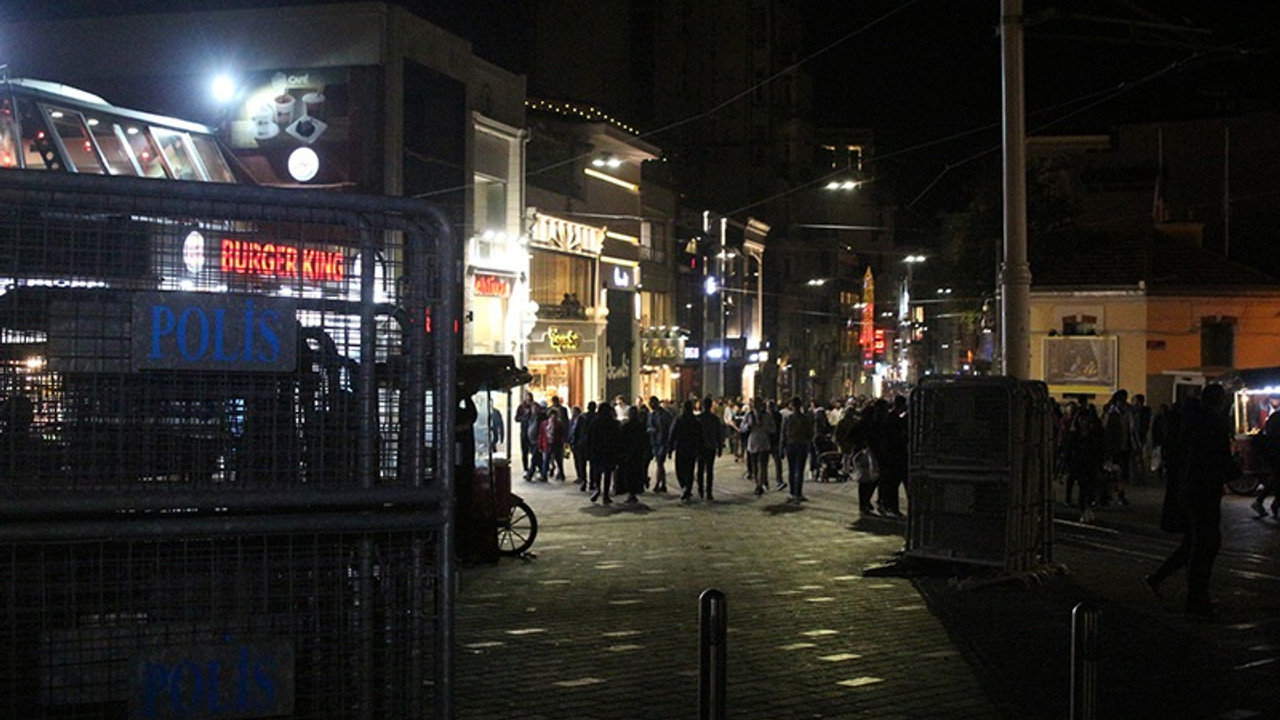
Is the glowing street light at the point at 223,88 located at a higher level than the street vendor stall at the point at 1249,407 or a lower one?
higher

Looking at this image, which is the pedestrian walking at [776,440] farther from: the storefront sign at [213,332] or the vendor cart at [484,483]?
the storefront sign at [213,332]

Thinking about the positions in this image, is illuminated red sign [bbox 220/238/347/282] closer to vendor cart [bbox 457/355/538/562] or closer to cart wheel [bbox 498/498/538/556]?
vendor cart [bbox 457/355/538/562]

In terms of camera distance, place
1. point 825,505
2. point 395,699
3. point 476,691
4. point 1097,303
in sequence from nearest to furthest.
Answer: point 395,699 < point 476,691 < point 825,505 < point 1097,303

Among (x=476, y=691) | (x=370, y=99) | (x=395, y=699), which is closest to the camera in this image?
(x=395, y=699)

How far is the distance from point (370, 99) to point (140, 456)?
26.6 m

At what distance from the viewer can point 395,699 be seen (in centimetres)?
439

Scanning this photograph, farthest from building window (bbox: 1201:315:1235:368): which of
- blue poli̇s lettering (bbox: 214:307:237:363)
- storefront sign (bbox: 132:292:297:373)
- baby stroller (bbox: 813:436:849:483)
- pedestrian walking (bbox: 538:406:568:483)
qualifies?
blue poli̇s lettering (bbox: 214:307:237:363)

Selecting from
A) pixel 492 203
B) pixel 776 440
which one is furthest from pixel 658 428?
pixel 492 203

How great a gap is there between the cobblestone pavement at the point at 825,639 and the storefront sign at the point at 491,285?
18.4 meters

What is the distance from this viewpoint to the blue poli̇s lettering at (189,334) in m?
4.04

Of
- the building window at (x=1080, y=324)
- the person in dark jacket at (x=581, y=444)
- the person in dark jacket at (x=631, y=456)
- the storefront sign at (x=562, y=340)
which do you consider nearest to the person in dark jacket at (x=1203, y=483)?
the person in dark jacket at (x=631, y=456)

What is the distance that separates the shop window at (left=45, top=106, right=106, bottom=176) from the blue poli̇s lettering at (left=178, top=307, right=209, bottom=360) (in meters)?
15.6

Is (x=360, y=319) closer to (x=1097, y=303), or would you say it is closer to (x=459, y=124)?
(x=459, y=124)

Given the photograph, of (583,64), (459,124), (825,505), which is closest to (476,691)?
(825,505)
